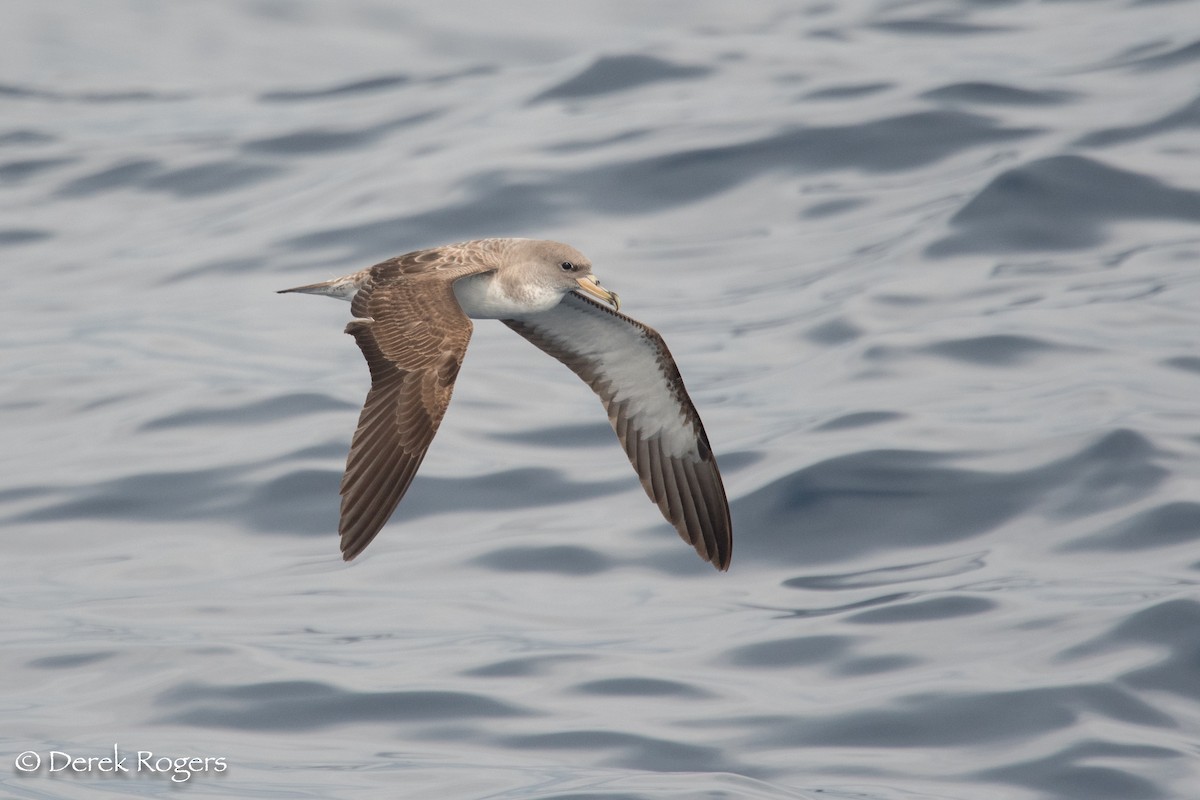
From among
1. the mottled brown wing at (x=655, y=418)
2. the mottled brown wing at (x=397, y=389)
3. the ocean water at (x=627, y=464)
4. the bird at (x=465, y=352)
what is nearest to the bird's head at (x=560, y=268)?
the bird at (x=465, y=352)

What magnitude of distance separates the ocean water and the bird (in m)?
1.05

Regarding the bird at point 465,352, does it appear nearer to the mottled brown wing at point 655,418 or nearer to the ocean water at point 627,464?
the mottled brown wing at point 655,418

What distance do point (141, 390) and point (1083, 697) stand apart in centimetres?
806

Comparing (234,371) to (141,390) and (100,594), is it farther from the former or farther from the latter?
(100,594)

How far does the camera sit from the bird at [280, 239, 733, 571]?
24.0ft

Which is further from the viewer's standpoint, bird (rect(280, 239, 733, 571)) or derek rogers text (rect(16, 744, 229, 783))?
derek rogers text (rect(16, 744, 229, 783))

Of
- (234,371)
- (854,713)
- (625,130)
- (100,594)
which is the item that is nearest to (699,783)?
(854,713)

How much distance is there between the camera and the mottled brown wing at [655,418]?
30.7ft

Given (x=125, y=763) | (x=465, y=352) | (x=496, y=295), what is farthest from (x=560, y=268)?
(x=125, y=763)

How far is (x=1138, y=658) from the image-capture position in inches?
349

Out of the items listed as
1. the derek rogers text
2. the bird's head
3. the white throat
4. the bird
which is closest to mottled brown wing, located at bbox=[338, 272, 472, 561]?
the bird

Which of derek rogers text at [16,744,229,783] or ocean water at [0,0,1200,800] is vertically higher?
ocean water at [0,0,1200,800]

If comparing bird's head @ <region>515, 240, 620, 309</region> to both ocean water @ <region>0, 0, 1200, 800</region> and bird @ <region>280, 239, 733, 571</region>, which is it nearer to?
bird @ <region>280, 239, 733, 571</region>

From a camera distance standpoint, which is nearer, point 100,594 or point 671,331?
point 100,594
